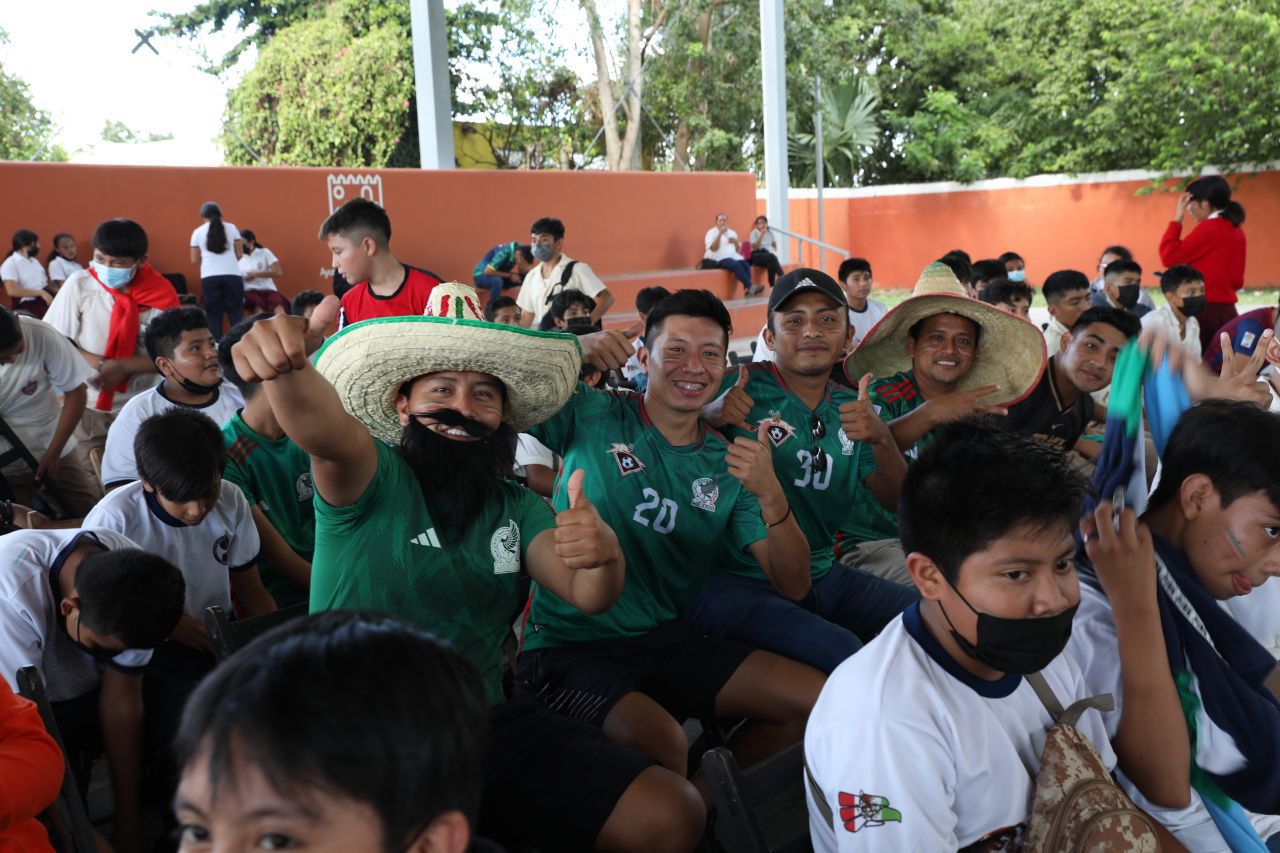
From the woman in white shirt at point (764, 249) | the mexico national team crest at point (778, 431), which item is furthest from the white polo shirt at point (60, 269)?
the woman in white shirt at point (764, 249)

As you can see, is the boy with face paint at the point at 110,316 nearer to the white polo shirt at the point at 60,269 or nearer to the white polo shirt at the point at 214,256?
the white polo shirt at the point at 60,269

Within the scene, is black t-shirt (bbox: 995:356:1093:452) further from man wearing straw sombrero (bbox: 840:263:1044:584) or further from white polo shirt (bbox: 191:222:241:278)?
white polo shirt (bbox: 191:222:241:278)

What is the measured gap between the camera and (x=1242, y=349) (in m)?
5.66

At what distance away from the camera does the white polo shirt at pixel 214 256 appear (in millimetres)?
9914

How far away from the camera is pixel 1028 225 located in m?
23.3

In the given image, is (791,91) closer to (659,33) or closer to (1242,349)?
(659,33)

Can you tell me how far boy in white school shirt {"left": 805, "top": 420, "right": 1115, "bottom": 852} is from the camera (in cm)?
177

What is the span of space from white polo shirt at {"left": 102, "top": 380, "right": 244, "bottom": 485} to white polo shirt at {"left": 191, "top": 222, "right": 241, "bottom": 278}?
5.76 m

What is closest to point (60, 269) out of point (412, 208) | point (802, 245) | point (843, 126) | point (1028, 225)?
point (412, 208)

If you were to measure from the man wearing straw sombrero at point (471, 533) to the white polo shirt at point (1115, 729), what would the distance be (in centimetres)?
88

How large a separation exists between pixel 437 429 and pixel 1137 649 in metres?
1.62

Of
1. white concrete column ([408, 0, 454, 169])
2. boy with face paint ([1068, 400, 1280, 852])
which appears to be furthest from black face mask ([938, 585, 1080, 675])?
white concrete column ([408, 0, 454, 169])

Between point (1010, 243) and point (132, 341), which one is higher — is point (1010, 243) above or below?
above

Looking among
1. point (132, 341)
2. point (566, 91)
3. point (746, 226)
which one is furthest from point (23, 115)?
point (132, 341)
